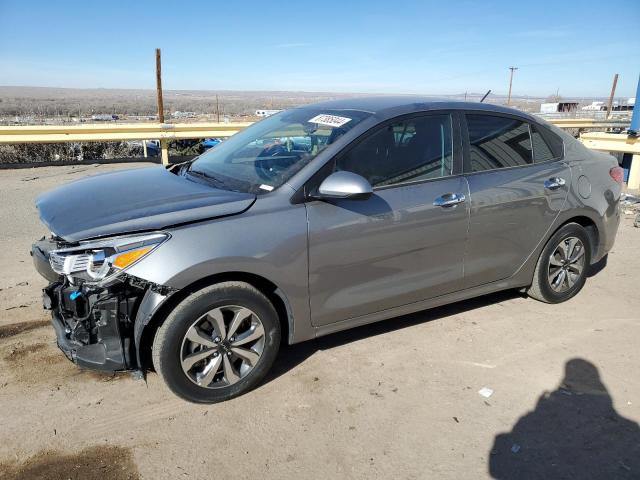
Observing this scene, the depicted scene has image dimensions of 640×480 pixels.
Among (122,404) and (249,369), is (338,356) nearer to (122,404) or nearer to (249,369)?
(249,369)

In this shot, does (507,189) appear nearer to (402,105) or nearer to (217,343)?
(402,105)

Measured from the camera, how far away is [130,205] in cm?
309

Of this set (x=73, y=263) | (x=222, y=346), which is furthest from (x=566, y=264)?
(x=73, y=263)

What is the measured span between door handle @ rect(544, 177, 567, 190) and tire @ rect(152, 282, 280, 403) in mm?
2546

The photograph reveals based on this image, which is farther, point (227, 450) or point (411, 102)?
point (411, 102)

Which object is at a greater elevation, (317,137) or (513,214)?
(317,137)

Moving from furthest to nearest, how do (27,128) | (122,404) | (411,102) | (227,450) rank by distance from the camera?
(27,128), (411,102), (122,404), (227,450)

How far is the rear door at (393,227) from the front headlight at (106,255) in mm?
968

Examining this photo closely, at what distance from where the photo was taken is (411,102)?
3.83 meters

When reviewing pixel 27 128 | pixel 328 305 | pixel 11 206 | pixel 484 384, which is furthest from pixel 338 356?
pixel 27 128

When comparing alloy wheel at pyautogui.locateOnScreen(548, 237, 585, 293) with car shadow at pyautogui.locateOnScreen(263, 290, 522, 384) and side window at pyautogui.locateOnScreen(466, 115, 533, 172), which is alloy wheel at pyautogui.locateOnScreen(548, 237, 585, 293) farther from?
side window at pyautogui.locateOnScreen(466, 115, 533, 172)

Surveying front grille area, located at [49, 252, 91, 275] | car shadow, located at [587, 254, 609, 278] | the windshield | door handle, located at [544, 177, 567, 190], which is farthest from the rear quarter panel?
front grille area, located at [49, 252, 91, 275]

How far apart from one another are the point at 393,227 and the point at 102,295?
1.85 meters

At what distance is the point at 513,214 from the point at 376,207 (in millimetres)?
1312
